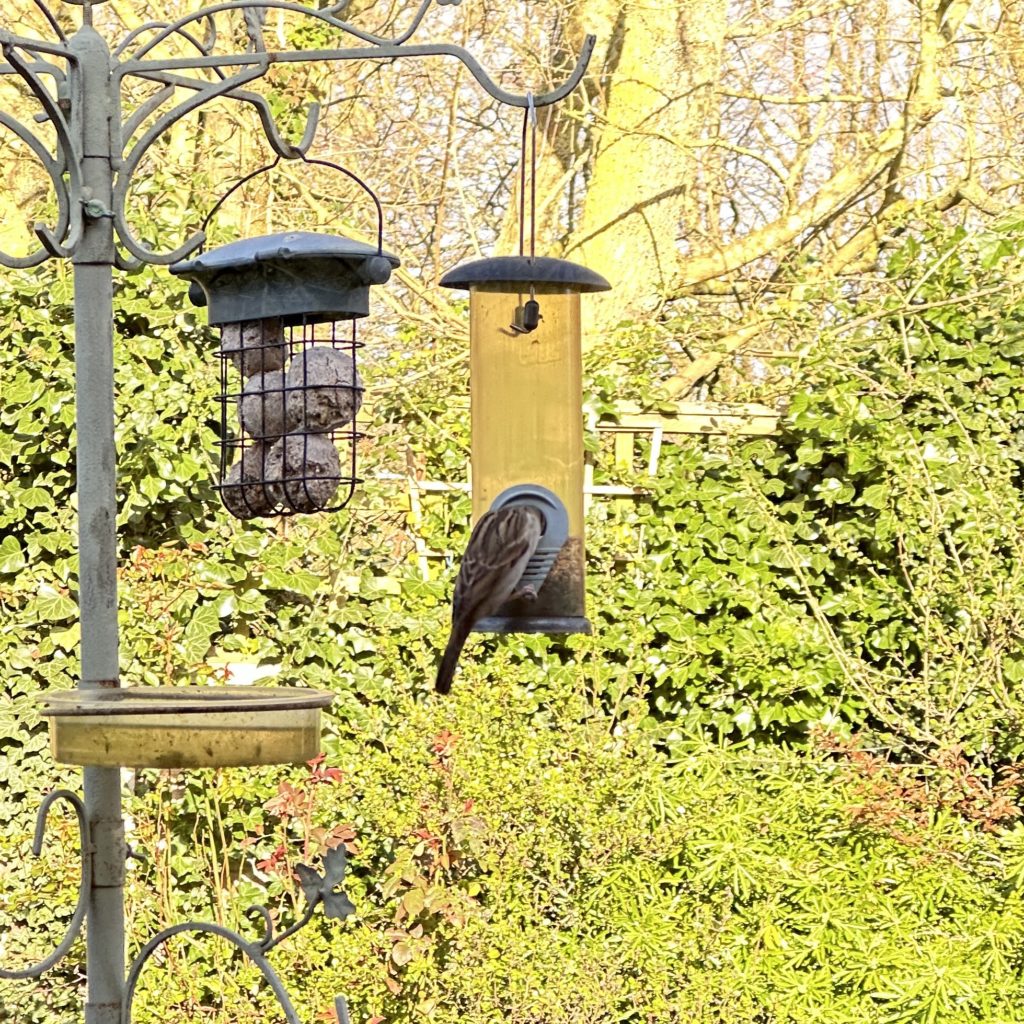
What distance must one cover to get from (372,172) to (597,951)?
349 cm

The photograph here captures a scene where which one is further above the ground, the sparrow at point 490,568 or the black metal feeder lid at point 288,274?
the black metal feeder lid at point 288,274

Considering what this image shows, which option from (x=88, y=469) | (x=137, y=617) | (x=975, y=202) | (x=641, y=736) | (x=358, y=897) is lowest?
(x=358, y=897)

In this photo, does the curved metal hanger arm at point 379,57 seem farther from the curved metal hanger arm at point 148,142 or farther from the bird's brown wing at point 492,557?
the bird's brown wing at point 492,557

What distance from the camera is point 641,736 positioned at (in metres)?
4.36

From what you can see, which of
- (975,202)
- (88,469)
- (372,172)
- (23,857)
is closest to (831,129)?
(975,202)

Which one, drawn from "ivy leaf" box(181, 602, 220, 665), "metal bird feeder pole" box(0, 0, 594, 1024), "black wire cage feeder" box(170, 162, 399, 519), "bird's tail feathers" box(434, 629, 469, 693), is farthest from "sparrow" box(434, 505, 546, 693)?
"ivy leaf" box(181, 602, 220, 665)

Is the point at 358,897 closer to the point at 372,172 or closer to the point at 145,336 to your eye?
the point at 145,336

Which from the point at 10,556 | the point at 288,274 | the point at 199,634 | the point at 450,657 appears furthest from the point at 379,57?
the point at 10,556

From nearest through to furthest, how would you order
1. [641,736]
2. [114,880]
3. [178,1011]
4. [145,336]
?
[114,880], [178,1011], [641,736], [145,336]

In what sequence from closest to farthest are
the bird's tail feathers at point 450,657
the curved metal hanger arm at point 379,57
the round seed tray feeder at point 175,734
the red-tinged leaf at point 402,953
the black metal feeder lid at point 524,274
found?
the round seed tray feeder at point 175,734
the curved metal hanger arm at point 379,57
the bird's tail feathers at point 450,657
the black metal feeder lid at point 524,274
the red-tinged leaf at point 402,953

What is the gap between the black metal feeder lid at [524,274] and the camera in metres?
2.56

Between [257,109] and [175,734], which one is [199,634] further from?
[175,734]

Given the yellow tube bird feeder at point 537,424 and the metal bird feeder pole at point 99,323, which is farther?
the yellow tube bird feeder at point 537,424

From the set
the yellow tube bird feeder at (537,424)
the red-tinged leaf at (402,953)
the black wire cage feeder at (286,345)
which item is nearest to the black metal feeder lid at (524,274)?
the yellow tube bird feeder at (537,424)
